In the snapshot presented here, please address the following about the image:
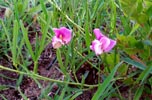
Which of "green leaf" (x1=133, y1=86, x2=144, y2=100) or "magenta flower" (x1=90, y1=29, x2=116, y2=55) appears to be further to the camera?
"green leaf" (x1=133, y1=86, x2=144, y2=100)

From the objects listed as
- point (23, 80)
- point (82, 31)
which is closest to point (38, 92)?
point (23, 80)

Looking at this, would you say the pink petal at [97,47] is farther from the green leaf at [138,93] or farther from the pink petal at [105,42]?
the green leaf at [138,93]

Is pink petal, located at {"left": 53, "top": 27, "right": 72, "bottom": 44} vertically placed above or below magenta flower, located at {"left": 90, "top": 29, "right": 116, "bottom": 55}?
above

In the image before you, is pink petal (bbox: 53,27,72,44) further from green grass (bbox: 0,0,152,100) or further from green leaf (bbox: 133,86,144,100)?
green leaf (bbox: 133,86,144,100)

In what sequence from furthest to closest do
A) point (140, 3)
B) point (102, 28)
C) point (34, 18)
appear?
1. point (34, 18)
2. point (102, 28)
3. point (140, 3)

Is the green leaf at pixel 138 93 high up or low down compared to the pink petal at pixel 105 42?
down

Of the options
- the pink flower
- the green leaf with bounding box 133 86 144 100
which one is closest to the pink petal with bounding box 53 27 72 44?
the pink flower

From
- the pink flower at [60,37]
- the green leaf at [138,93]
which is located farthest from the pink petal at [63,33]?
the green leaf at [138,93]

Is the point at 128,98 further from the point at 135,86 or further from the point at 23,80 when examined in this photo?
the point at 23,80
